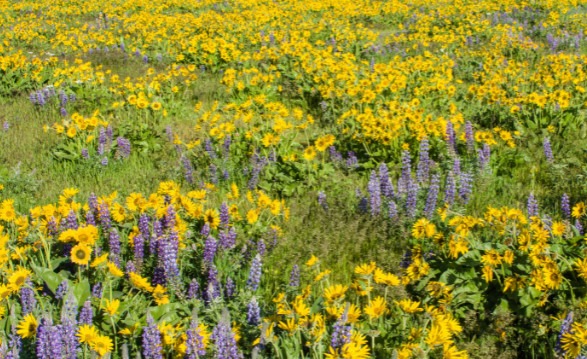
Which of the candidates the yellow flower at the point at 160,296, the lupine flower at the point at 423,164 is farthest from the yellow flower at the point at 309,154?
the yellow flower at the point at 160,296

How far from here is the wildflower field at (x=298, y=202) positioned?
282 centimetres

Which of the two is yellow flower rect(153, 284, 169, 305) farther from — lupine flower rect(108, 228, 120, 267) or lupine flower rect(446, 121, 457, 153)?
lupine flower rect(446, 121, 457, 153)

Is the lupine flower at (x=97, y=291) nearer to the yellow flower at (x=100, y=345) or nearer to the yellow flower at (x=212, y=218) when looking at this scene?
the yellow flower at (x=100, y=345)

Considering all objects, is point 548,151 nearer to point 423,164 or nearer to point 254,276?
point 423,164

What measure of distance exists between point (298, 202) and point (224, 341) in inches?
107

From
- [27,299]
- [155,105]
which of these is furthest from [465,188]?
[155,105]

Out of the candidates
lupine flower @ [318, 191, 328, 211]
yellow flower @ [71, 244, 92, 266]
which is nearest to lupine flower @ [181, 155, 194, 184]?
lupine flower @ [318, 191, 328, 211]

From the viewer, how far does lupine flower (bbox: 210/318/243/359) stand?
8.06 ft

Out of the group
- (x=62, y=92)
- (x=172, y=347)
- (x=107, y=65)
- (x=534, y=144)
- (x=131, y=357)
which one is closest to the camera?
(x=172, y=347)

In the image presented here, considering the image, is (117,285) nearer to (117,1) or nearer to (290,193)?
(290,193)

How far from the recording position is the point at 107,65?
10656 millimetres

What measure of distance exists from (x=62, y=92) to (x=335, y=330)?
674 cm

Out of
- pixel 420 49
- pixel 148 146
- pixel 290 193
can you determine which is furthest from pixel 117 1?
pixel 290 193

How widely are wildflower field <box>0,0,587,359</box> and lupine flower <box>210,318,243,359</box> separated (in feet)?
0.05
